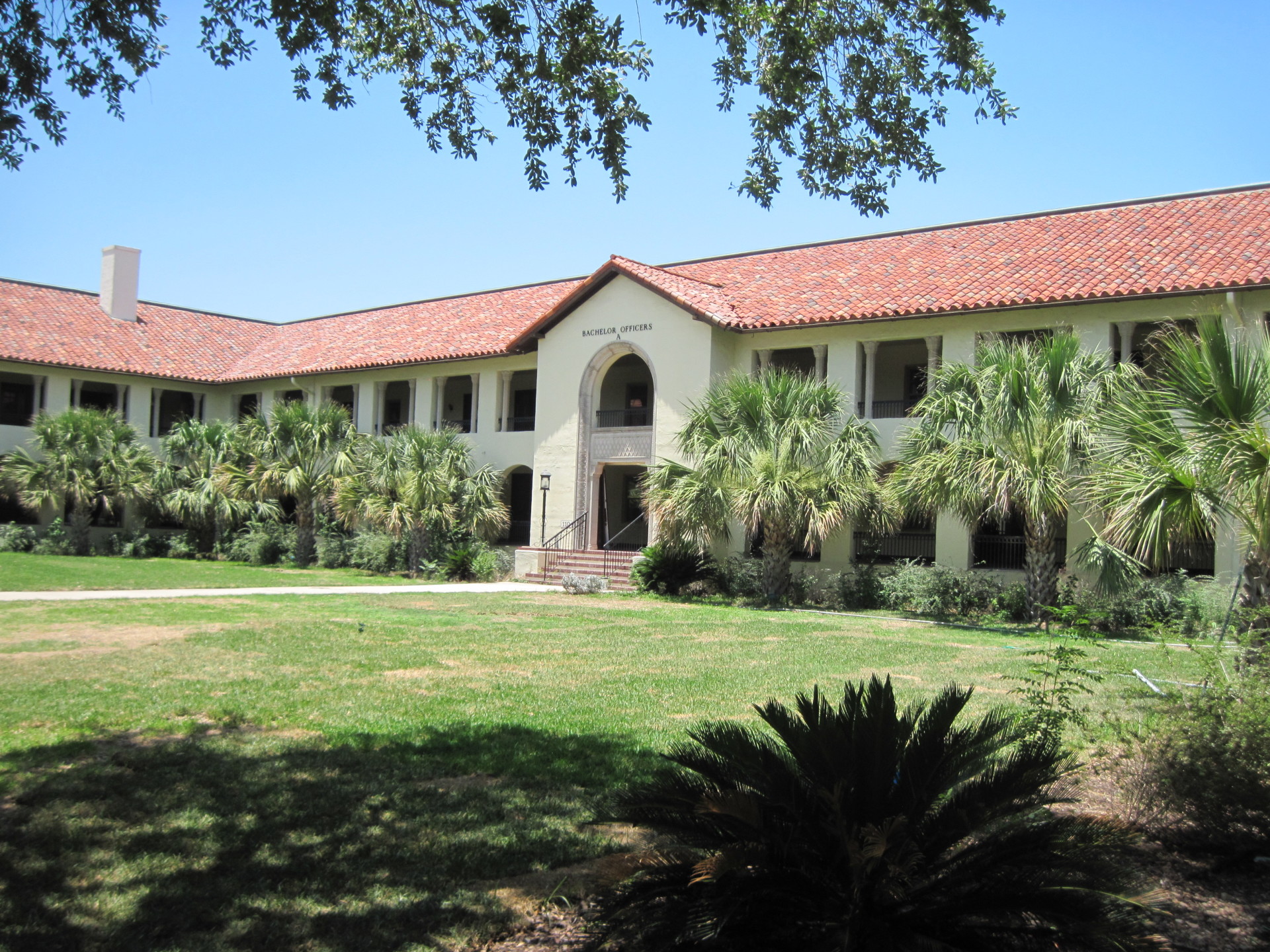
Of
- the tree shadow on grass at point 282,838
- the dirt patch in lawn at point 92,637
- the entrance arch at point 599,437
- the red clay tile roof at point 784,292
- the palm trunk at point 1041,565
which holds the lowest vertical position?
the tree shadow on grass at point 282,838

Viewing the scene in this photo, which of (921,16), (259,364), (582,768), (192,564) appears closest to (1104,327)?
(921,16)

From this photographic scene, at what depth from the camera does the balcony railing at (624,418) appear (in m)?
27.7

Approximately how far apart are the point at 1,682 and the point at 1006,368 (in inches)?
576

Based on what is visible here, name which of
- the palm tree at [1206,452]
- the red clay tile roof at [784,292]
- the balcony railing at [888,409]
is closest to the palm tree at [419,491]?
the red clay tile roof at [784,292]

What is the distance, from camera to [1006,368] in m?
17.5

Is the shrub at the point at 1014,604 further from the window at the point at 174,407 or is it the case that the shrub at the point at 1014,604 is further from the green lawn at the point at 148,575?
the window at the point at 174,407

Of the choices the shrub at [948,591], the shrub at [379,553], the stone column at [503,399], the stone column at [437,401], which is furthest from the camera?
the stone column at [437,401]

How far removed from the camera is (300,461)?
30.6 meters

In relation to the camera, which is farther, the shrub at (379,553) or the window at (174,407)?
the window at (174,407)

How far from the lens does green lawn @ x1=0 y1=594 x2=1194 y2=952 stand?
15.1 ft

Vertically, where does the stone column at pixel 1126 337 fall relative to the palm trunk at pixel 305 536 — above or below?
above

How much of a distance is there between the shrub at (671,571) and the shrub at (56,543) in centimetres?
1900

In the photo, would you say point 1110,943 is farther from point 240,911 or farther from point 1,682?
point 1,682

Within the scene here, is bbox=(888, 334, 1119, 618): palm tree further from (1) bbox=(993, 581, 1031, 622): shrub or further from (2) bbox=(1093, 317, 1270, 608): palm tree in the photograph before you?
(2) bbox=(1093, 317, 1270, 608): palm tree
